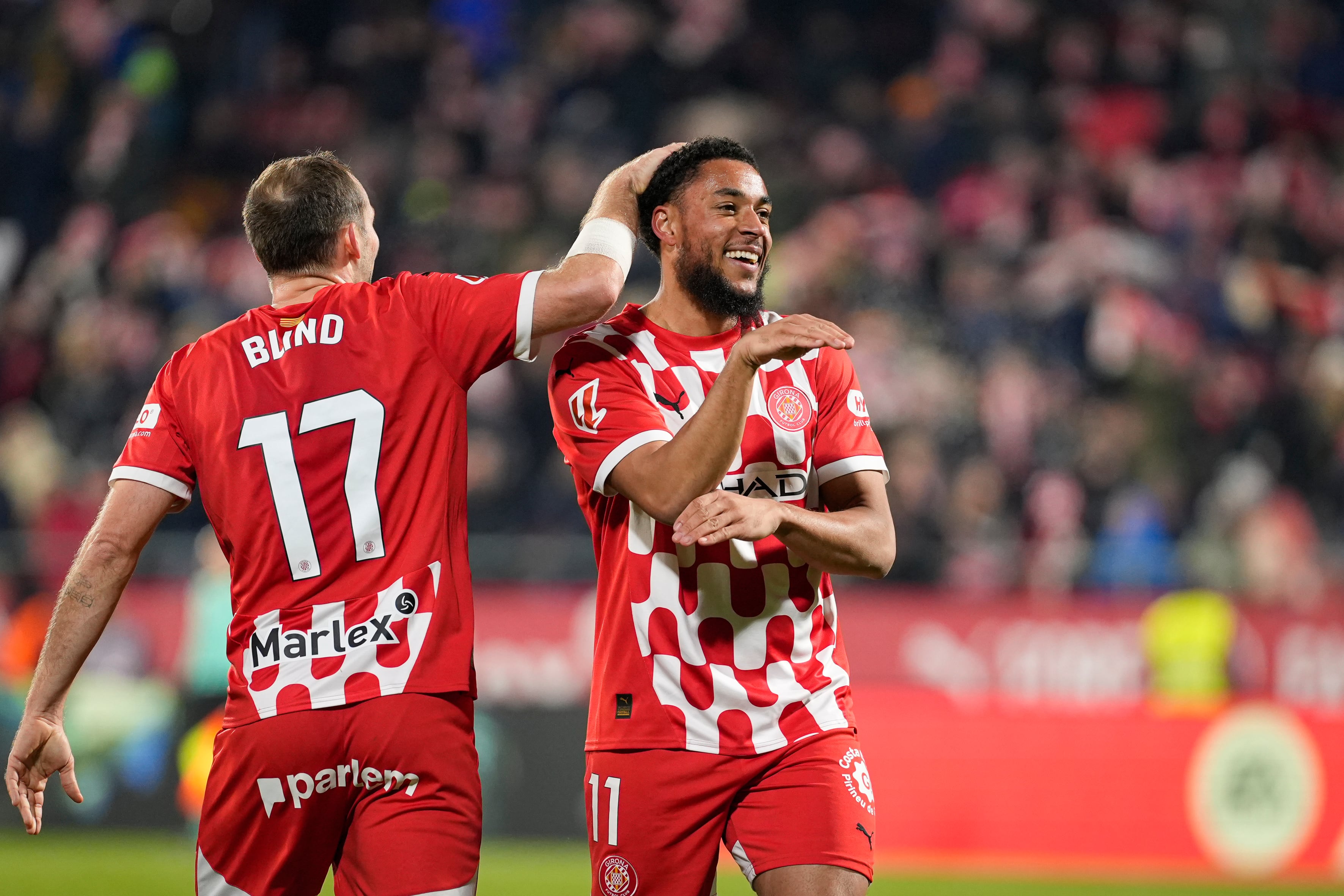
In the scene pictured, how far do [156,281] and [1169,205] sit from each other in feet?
31.0

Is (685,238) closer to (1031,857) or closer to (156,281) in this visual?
(1031,857)

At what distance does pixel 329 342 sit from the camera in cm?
395

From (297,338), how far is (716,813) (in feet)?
5.35

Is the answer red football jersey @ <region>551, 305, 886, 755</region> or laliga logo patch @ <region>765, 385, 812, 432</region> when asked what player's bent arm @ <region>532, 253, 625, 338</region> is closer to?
red football jersey @ <region>551, 305, 886, 755</region>

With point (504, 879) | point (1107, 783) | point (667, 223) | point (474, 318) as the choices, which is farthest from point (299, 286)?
point (1107, 783)

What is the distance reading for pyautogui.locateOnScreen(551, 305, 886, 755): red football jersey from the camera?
419 centimetres

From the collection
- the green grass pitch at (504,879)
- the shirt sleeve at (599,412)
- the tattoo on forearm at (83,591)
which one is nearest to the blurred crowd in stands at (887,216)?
the green grass pitch at (504,879)

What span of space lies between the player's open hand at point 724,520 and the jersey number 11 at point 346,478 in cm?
75

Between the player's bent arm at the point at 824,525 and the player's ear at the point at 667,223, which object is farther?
the player's ear at the point at 667,223

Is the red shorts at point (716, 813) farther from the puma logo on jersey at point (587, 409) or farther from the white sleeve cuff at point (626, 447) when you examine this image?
the puma logo on jersey at point (587, 409)

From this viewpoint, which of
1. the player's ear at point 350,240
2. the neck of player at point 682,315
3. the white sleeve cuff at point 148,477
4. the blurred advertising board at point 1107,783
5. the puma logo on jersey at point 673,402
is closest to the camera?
the white sleeve cuff at point 148,477

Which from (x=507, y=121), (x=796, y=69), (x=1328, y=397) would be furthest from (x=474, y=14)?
(x=1328, y=397)

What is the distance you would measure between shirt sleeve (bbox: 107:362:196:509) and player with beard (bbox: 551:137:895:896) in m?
1.00

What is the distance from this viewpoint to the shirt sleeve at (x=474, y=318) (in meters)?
3.96
